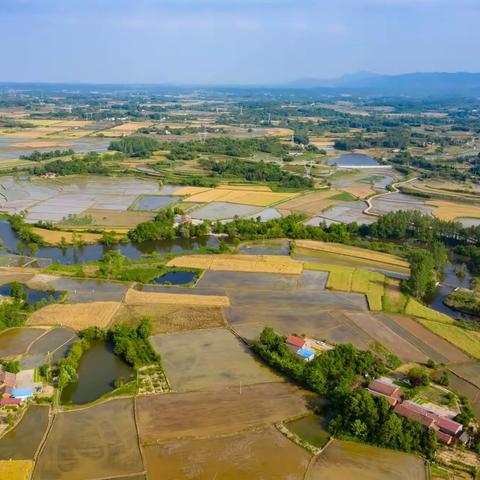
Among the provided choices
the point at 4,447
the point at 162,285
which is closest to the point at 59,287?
the point at 162,285

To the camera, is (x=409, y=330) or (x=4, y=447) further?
(x=409, y=330)

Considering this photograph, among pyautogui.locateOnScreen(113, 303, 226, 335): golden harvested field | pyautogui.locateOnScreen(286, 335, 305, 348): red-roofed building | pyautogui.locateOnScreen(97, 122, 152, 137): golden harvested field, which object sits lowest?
pyautogui.locateOnScreen(113, 303, 226, 335): golden harvested field

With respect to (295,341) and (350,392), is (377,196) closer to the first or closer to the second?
(295,341)

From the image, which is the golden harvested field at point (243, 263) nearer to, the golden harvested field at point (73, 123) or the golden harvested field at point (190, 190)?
the golden harvested field at point (190, 190)

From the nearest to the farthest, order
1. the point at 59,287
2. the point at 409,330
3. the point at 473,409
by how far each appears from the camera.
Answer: the point at 473,409 < the point at 409,330 < the point at 59,287

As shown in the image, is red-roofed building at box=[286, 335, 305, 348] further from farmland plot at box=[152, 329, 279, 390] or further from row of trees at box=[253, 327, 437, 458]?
farmland plot at box=[152, 329, 279, 390]

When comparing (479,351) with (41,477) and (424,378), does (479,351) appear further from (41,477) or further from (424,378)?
(41,477)

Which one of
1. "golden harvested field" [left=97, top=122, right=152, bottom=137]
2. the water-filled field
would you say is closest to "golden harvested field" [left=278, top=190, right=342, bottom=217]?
the water-filled field
